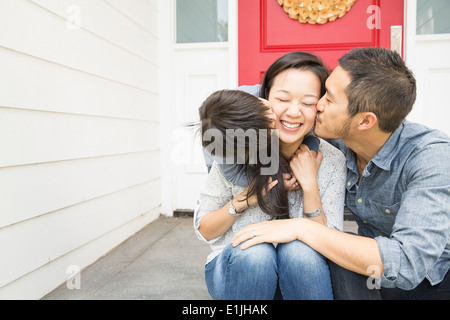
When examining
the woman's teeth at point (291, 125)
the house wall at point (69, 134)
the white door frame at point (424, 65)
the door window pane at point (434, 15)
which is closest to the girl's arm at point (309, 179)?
the woman's teeth at point (291, 125)

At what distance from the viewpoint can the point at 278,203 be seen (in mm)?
1092

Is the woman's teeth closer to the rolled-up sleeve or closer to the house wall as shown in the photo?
the rolled-up sleeve

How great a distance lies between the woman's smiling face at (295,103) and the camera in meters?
1.09

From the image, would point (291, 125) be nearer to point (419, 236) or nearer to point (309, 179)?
point (309, 179)

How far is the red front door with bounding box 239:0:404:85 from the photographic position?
2119 mm

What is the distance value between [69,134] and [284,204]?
39.9 inches

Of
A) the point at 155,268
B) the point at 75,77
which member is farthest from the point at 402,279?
the point at 75,77

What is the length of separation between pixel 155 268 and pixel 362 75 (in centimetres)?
129

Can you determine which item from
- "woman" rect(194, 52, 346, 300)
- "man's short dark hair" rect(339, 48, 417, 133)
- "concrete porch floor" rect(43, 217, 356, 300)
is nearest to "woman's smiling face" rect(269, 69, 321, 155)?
"woman" rect(194, 52, 346, 300)

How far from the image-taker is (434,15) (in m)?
2.10

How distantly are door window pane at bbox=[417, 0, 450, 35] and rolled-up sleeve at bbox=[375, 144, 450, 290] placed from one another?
5.40 feet

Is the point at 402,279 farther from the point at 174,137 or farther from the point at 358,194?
the point at 174,137

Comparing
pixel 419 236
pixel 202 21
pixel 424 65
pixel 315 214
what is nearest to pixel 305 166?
pixel 315 214

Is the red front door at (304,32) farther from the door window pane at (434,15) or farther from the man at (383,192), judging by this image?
the man at (383,192)
